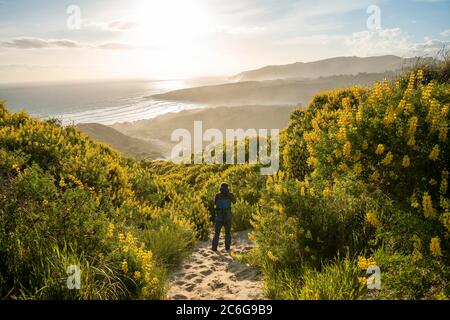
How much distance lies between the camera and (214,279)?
7047mm

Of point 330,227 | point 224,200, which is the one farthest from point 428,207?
point 224,200

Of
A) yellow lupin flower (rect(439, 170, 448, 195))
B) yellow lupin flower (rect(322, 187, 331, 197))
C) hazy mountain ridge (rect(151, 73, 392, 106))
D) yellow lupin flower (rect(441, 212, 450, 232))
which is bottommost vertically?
yellow lupin flower (rect(322, 187, 331, 197))

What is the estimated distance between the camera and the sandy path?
6125 mm

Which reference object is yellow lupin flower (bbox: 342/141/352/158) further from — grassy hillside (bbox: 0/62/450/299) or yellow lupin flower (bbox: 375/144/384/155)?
yellow lupin flower (bbox: 375/144/384/155)

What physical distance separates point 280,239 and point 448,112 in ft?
11.2

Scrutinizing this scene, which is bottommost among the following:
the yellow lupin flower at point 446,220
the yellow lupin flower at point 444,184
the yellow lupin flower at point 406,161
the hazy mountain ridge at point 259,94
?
the yellow lupin flower at point 446,220

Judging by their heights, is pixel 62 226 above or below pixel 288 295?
above

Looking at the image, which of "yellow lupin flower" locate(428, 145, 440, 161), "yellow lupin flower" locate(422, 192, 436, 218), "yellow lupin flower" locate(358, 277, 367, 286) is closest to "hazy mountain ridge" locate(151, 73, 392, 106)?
"yellow lupin flower" locate(358, 277, 367, 286)

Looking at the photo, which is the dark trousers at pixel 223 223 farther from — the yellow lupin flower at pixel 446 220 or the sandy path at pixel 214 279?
the yellow lupin flower at pixel 446 220

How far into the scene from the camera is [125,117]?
11919 cm

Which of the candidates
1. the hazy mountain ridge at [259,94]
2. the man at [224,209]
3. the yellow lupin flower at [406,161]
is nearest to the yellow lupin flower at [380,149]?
the yellow lupin flower at [406,161]

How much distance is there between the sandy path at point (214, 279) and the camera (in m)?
6.12
